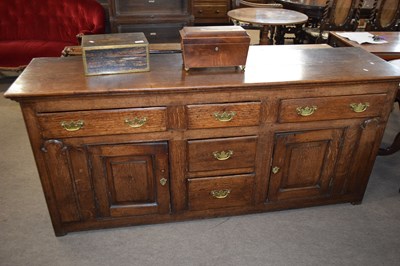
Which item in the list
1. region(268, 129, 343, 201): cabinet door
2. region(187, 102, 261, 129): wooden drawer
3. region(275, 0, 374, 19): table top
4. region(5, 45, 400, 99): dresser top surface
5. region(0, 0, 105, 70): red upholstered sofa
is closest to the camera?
region(5, 45, 400, 99): dresser top surface

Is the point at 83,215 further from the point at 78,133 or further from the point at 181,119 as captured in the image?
the point at 181,119

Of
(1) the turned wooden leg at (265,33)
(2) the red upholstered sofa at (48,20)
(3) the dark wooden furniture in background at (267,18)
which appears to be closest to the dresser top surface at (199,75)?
(3) the dark wooden furniture in background at (267,18)

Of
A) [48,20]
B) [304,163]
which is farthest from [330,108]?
[48,20]

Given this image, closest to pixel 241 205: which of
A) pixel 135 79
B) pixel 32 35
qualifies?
pixel 135 79

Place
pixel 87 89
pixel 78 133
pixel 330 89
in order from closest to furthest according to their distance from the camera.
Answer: pixel 87 89, pixel 78 133, pixel 330 89

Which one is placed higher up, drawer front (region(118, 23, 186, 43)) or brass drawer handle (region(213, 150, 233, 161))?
drawer front (region(118, 23, 186, 43))

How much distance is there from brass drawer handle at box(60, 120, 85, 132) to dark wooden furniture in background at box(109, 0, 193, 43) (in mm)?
2441

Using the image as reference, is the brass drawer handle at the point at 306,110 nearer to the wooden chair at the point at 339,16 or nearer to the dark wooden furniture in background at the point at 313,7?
the wooden chair at the point at 339,16

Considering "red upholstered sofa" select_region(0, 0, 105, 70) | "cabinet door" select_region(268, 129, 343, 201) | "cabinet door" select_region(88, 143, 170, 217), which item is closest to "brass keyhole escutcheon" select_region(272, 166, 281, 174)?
"cabinet door" select_region(268, 129, 343, 201)

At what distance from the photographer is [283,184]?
6.93ft

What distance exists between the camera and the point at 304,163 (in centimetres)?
206

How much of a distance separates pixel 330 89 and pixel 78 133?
1.27 meters

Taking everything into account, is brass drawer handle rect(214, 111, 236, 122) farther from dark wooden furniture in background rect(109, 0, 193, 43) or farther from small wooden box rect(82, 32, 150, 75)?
dark wooden furniture in background rect(109, 0, 193, 43)

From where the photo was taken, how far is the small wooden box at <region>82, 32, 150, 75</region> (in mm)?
1709
